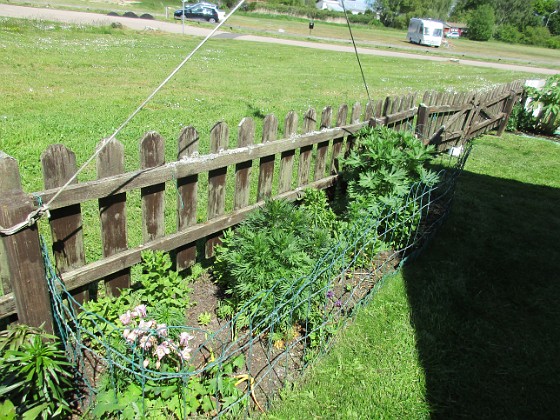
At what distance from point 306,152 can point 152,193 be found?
1.85 m

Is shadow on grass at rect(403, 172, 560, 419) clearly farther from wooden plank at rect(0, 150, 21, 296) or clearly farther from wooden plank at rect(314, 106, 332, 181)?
wooden plank at rect(0, 150, 21, 296)

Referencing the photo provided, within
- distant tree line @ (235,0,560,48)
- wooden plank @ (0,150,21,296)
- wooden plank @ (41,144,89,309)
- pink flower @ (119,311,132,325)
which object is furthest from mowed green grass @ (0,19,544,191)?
distant tree line @ (235,0,560,48)

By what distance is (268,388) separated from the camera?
263cm

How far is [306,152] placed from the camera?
4.35 meters

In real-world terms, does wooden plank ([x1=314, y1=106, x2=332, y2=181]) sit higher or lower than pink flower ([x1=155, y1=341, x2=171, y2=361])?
higher

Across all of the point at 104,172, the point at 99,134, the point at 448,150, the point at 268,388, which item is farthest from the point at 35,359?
the point at 448,150

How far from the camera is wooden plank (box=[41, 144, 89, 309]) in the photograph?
226 centimetres

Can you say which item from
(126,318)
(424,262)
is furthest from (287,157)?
(126,318)

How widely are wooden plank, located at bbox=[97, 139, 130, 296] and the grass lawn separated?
53.2 inches

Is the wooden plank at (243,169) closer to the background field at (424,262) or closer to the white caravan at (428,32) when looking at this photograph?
Result: the background field at (424,262)

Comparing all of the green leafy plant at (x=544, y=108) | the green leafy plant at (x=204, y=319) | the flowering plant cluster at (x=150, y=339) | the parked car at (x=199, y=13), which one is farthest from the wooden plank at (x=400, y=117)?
the parked car at (x=199, y=13)

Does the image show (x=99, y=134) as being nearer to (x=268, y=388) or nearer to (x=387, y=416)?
(x=268, y=388)

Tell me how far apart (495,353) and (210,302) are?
2.09 metres

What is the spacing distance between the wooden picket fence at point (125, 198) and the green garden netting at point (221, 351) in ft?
0.55
